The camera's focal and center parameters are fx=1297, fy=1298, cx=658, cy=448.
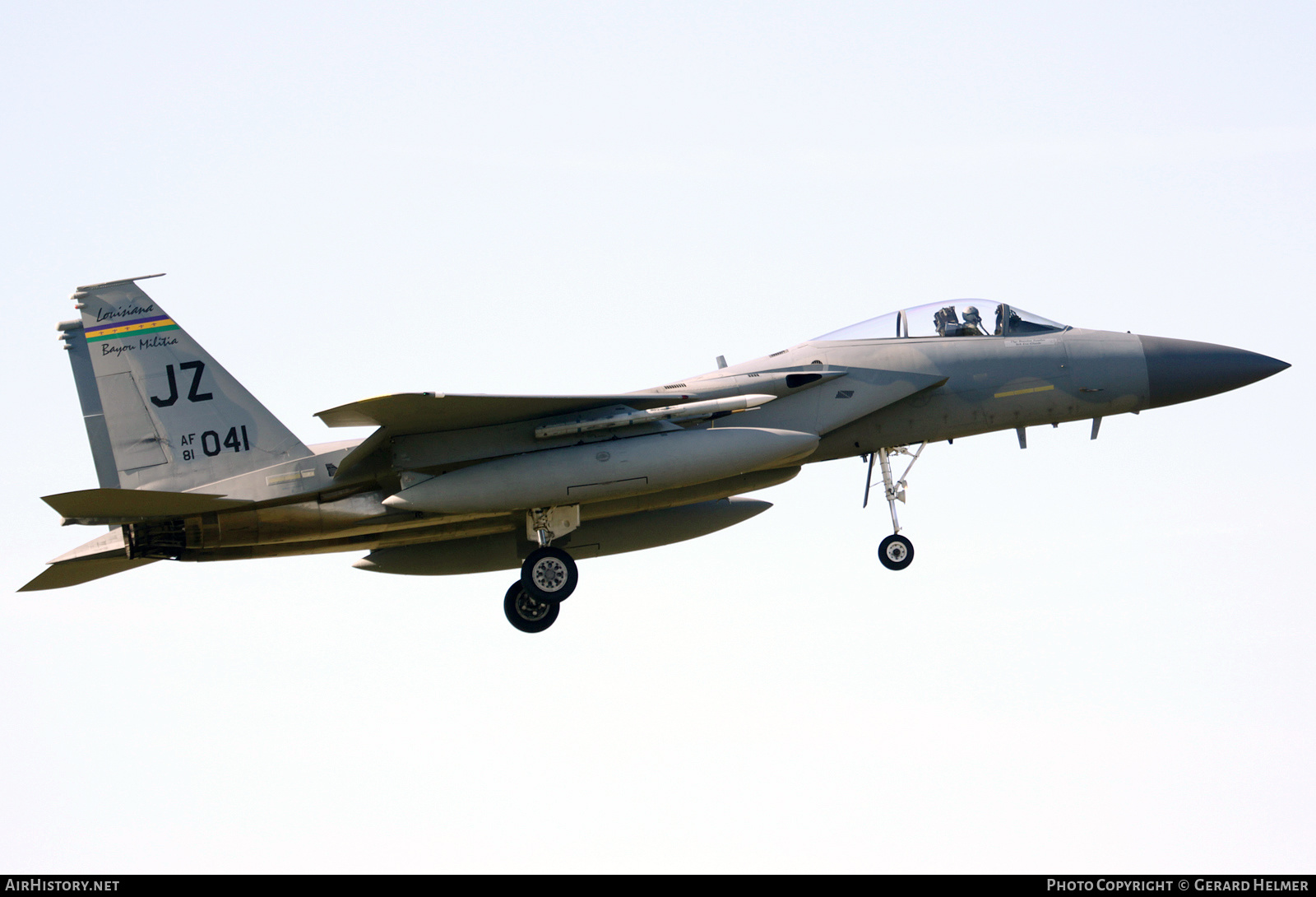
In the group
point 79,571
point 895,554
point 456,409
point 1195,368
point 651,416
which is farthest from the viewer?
point 1195,368

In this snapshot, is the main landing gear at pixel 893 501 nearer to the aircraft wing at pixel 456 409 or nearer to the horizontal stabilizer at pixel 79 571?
the aircraft wing at pixel 456 409

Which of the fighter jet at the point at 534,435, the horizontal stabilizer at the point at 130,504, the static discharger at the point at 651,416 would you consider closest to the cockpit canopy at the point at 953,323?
the fighter jet at the point at 534,435

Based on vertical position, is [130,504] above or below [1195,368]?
below

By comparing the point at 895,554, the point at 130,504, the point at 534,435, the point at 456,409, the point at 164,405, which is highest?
the point at 164,405

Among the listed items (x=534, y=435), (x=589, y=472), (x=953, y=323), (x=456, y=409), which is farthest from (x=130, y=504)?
(x=953, y=323)

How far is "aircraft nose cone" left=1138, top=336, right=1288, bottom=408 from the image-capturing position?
15.2m

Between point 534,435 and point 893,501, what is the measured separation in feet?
14.4

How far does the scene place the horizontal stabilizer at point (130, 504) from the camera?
1209 cm

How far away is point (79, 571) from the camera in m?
15.0

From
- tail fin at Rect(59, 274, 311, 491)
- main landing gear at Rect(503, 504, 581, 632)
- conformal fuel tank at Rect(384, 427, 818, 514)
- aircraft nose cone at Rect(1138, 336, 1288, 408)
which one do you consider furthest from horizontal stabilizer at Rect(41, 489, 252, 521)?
aircraft nose cone at Rect(1138, 336, 1288, 408)

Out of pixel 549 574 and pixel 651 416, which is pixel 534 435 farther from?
pixel 549 574

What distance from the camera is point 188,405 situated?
14.0 m

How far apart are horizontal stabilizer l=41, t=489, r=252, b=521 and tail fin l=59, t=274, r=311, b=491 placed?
57cm

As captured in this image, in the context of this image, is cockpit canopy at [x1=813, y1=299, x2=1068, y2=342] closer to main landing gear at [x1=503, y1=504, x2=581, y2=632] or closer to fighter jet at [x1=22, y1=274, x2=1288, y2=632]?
fighter jet at [x1=22, y1=274, x2=1288, y2=632]
